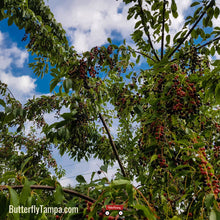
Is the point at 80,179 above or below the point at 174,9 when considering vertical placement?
below

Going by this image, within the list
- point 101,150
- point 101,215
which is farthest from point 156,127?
point 101,150

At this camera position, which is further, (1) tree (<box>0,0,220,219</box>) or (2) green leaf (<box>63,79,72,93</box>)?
(2) green leaf (<box>63,79,72,93</box>)

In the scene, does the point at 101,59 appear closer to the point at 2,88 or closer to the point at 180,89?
the point at 180,89

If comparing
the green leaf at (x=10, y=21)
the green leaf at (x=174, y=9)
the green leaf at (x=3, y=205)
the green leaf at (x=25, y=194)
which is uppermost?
the green leaf at (x=10, y=21)

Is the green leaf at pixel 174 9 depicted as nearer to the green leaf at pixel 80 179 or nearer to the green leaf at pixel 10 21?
the green leaf at pixel 80 179

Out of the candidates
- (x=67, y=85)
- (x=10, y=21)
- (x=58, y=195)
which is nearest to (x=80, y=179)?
(x=58, y=195)

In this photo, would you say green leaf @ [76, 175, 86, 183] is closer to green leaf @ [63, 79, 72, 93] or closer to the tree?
the tree

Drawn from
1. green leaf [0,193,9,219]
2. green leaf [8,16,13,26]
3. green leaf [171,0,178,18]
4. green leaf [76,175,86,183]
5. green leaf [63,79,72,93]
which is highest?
green leaf [8,16,13,26]

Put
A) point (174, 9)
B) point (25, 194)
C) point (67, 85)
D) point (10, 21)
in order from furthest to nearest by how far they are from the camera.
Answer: point (10, 21) < point (174, 9) < point (67, 85) < point (25, 194)

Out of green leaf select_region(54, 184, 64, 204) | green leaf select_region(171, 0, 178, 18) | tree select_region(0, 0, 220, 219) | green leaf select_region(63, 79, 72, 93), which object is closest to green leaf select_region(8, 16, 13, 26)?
tree select_region(0, 0, 220, 219)

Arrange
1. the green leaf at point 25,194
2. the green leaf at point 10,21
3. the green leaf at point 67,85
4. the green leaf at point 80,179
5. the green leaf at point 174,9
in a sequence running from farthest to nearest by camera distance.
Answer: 1. the green leaf at point 10,21
2. the green leaf at point 174,9
3. the green leaf at point 67,85
4. the green leaf at point 80,179
5. the green leaf at point 25,194

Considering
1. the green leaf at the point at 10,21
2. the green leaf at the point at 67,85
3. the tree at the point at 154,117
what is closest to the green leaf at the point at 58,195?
the tree at the point at 154,117

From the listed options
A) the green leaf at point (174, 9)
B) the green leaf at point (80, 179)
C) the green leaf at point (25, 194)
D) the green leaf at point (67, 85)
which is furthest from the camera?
the green leaf at point (174, 9)

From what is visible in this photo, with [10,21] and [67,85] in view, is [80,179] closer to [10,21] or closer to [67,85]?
[67,85]
